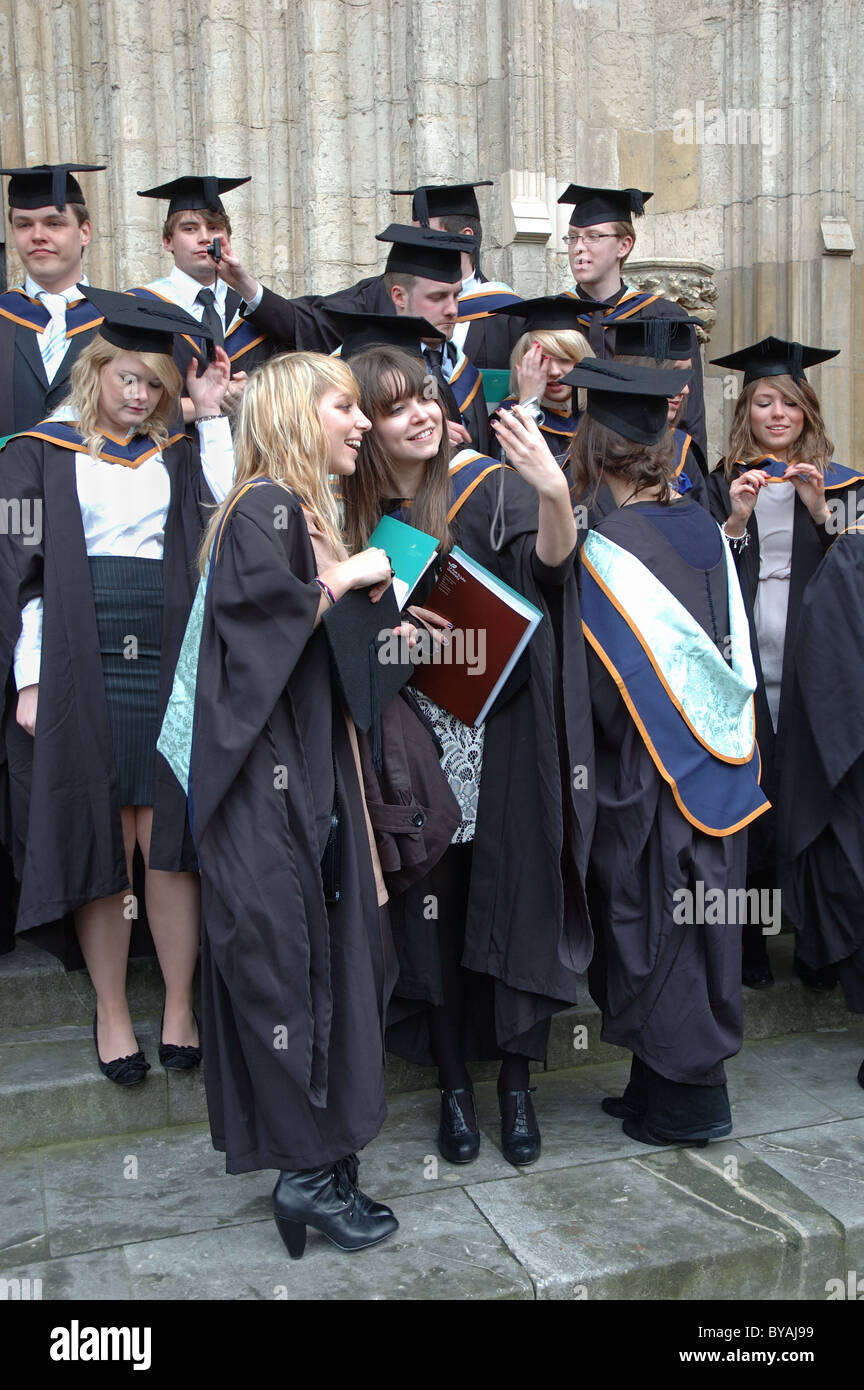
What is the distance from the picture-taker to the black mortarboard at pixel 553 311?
13.1 feet

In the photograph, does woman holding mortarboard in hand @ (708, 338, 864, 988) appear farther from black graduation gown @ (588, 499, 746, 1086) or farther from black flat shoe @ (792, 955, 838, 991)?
black graduation gown @ (588, 499, 746, 1086)

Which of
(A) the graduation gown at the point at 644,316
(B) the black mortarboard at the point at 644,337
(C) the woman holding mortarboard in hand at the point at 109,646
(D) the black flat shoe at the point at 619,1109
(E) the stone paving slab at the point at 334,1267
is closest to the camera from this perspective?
(E) the stone paving slab at the point at 334,1267

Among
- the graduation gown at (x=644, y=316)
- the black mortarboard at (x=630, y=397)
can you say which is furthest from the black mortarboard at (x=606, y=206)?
the black mortarboard at (x=630, y=397)

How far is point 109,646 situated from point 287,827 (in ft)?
3.56

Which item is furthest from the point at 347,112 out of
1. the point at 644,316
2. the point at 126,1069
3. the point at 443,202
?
the point at 126,1069

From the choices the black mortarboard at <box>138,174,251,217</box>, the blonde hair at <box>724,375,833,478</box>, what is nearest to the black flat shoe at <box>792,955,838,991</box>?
the blonde hair at <box>724,375,833,478</box>

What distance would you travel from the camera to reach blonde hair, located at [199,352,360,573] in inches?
106

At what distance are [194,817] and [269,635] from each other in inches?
16.0

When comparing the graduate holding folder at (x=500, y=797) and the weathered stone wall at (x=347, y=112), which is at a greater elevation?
the weathered stone wall at (x=347, y=112)

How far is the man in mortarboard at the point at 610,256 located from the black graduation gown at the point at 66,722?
2.08 m

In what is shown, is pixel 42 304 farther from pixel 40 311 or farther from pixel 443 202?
pixel 443 202

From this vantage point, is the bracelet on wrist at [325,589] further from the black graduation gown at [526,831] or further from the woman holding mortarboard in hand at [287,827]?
the black graduation gown at [526,831]

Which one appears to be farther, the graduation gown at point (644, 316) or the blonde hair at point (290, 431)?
the graduation gown at point (644, 316)

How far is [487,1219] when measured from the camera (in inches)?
117
